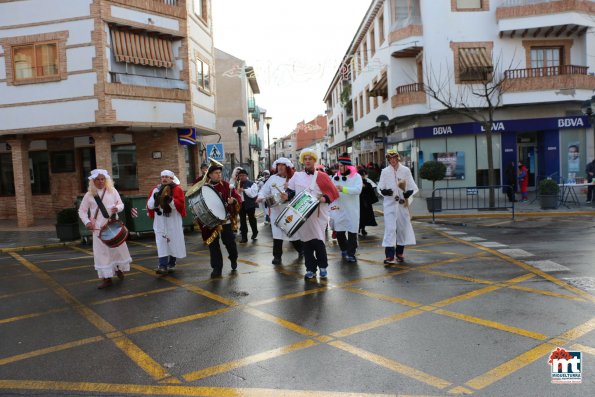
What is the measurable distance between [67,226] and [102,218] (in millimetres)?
7138

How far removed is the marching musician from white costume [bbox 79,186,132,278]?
50.7 inches

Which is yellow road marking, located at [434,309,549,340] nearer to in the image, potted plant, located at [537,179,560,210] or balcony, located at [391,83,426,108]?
potted plant, located at [537,179,560,210]

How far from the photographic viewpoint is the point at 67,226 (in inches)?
565

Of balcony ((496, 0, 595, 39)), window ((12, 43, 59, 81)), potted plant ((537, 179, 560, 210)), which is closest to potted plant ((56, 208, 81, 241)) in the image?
window ((12, 43, 59, 81))

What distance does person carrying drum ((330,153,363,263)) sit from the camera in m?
9.20

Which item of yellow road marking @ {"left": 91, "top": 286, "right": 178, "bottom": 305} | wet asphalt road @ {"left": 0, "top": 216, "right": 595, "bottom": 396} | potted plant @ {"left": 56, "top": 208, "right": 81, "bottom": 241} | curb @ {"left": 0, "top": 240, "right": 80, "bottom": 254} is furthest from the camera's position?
potted plant @ {"left": 56, "top": 208, "right": 81, "bottom": 241}

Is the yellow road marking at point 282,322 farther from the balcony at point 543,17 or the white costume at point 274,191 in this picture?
the balcony at point 543,17

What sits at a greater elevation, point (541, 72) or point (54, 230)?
point (541, 72)

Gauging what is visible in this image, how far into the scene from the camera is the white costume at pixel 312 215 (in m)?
7.64

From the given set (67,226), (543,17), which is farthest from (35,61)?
(543,17)

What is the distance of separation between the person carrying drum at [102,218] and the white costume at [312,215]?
2.74 m

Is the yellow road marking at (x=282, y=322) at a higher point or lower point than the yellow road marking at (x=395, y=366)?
higher

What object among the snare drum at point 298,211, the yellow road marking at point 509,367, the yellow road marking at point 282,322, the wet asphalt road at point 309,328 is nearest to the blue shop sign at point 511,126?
the wet asphalt road at point 309,328

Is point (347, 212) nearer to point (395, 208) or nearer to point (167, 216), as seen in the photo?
point (395, 208)
